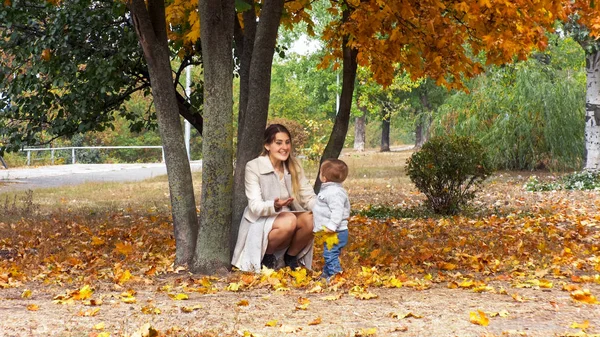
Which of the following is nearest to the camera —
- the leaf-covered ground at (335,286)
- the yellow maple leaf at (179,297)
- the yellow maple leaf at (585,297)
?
the leaf-covered ground at (335,286)

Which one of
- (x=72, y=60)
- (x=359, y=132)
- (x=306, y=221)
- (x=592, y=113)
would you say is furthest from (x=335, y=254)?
(x=359, y=132)

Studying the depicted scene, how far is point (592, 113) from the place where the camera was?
20609mm

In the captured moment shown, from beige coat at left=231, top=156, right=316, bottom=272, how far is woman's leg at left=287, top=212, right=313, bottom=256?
0.09 m

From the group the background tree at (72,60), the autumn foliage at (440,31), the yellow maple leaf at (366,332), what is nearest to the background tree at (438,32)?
the autumn foliage at (440,31)

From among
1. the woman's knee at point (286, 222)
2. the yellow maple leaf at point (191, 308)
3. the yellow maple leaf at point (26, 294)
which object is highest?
the woman's knee at point (286, 222)

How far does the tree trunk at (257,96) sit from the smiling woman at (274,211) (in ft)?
0.78

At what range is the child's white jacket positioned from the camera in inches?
275

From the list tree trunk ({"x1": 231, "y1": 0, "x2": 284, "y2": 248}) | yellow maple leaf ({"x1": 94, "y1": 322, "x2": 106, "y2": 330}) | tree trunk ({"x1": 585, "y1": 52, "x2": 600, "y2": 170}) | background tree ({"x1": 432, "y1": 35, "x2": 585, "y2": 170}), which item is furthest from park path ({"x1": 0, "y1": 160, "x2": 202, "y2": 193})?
yellow maple leaf ({"x1": 94, "y1": 322, "x2": 106, "y2": 330})

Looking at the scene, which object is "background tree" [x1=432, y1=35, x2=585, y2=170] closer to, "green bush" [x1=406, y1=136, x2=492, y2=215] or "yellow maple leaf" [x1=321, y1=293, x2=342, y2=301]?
"green bush" [x1=406, y1=136, x2=492, y2=215]

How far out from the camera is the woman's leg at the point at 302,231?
7.56m

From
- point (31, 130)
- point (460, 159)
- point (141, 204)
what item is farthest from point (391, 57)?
point (141, 204)

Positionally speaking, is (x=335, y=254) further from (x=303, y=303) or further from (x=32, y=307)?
(x=32, y=307)

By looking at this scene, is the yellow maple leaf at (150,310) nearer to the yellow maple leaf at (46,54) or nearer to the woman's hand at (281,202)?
the woman's hand at (281,202)

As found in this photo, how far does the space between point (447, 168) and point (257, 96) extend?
19.1ft
